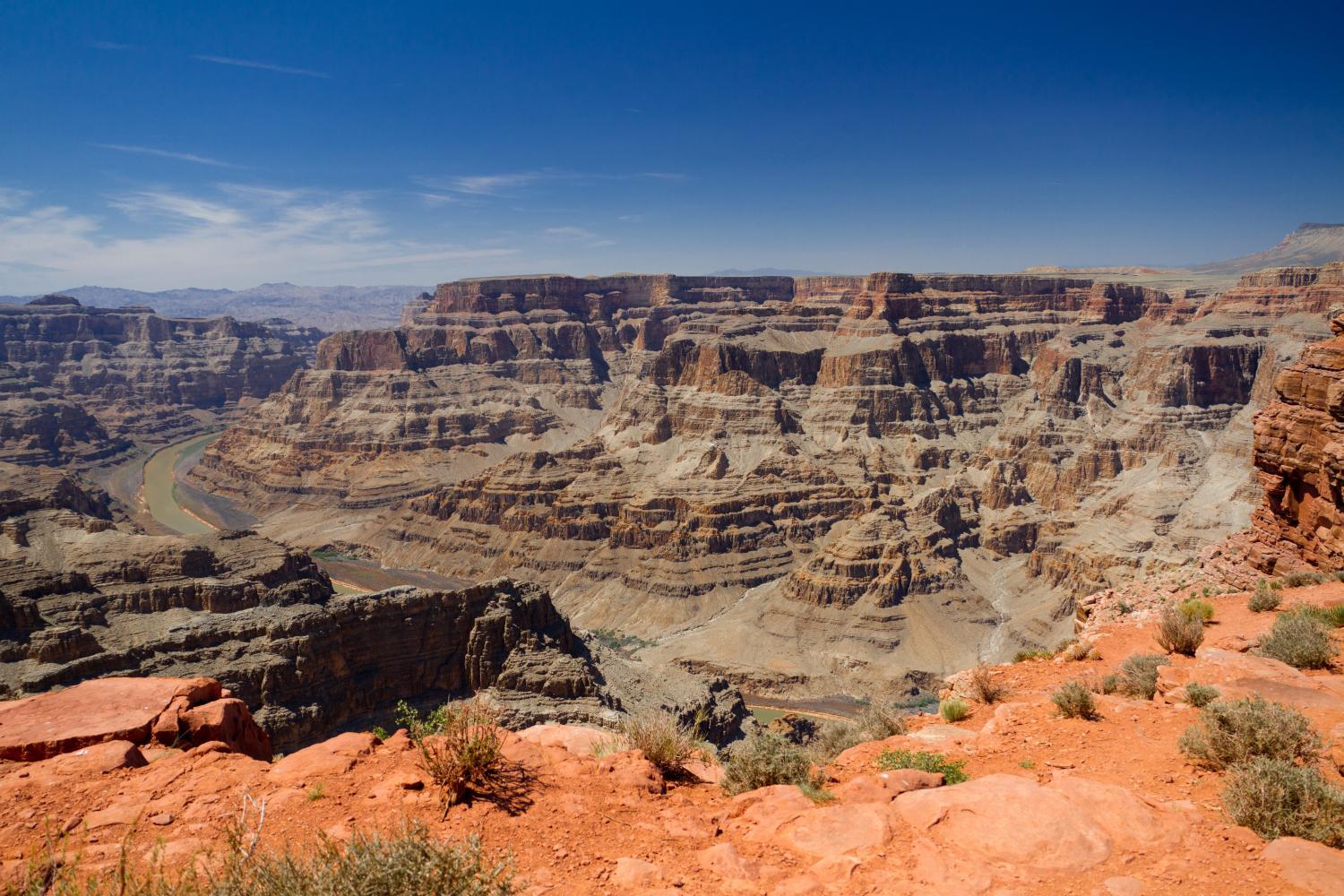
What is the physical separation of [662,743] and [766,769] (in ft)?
5.56

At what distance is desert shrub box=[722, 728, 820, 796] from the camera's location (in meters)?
11.4

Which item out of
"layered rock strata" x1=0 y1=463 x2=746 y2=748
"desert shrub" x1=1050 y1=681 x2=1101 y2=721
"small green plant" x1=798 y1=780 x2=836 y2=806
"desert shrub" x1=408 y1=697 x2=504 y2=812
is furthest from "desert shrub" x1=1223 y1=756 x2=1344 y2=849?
"layered rock strata" x1=0 y1=463 x2=746 y2=748

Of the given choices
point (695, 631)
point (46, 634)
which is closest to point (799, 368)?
point (695, 631)

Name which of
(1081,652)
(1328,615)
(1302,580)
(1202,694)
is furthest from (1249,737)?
(1302,580)

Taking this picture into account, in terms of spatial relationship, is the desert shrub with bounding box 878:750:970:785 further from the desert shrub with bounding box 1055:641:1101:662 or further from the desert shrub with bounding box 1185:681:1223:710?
the desert shrub with bounding box 1055:641:1101:662

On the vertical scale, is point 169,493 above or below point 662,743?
below

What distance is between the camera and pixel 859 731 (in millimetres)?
16422

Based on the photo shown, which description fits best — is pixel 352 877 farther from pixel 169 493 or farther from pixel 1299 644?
pixel 169 493

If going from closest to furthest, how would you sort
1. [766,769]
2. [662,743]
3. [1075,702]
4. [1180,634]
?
1. [766,769]
2. [662,743]
3. [1075,702]
4. [1180,634]

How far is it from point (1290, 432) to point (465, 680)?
42411 millimetres

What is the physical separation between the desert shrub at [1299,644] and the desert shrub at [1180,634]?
116 cm

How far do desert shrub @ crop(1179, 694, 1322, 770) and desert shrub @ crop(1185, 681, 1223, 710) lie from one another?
175 centimetres

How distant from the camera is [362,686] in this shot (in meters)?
44.8

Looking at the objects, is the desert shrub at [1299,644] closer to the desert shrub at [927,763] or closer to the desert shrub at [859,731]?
the desert shrub at [859,731]
